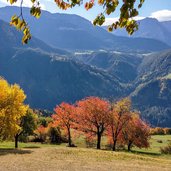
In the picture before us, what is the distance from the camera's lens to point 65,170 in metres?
43.6

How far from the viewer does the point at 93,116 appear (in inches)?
3605

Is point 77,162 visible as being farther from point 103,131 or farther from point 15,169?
point 103,131

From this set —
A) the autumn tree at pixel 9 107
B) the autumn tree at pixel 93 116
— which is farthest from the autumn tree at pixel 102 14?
the autumn tree at pixel 93 116

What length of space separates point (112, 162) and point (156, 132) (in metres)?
129

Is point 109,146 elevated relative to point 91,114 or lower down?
lower down

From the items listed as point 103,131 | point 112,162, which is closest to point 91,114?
point 103,131

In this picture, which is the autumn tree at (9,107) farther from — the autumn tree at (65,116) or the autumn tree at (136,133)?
the autumn tree at (136,133)

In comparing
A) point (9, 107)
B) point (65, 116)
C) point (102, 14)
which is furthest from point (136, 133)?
point (102, 14)

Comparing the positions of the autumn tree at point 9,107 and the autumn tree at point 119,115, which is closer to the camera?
the autumn tree at point 9,107

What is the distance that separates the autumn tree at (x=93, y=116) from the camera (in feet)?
299

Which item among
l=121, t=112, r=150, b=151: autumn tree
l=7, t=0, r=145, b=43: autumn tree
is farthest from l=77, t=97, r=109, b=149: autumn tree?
l=7, t=0, r=145, b=43: autumn tree

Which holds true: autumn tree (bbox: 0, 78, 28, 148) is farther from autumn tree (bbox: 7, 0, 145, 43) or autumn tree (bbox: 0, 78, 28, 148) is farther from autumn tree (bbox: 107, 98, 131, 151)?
autumn tree (bbox: 7, 0, 145, 43)

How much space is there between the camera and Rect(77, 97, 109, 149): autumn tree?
91.2 m

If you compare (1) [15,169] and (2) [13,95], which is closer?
(1) [15,169]
